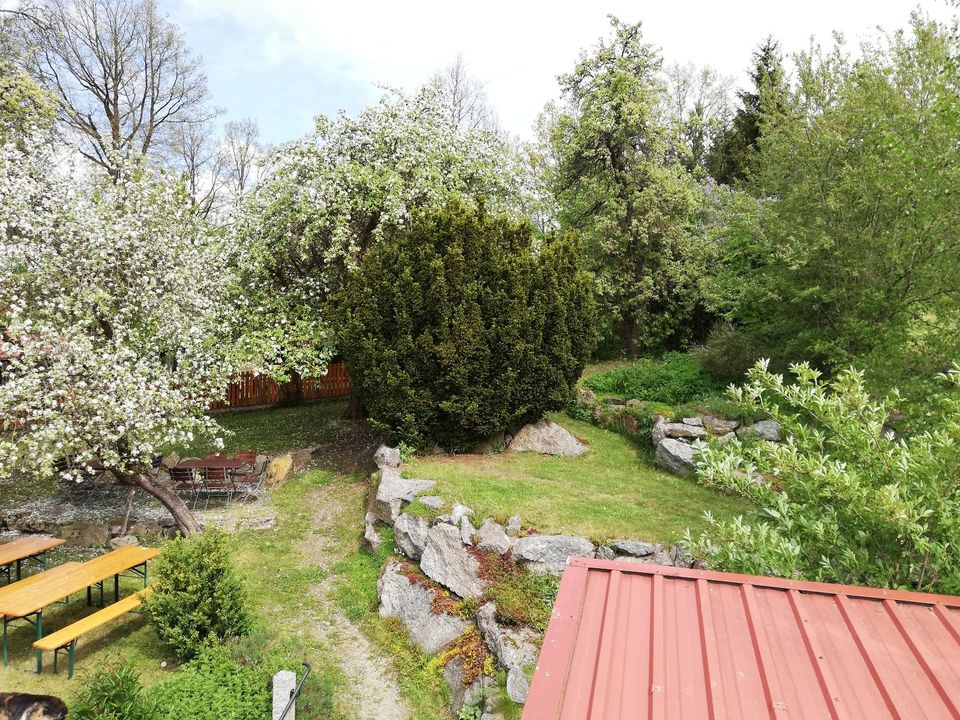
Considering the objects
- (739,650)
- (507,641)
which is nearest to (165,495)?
(507,641)

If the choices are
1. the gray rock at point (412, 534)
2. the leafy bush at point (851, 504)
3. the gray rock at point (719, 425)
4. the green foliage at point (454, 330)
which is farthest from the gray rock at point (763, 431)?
the leafy bush at point (851, 504)

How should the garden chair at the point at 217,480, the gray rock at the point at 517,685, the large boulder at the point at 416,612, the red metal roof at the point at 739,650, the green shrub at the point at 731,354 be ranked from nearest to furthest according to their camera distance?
the red metal roof at the point at 739,650 → the gray rock at the point at 517,685 → the large boulder at the point at 416,612 → the garden chair at the point at 217,480 → the green shrub at the point at 731,354

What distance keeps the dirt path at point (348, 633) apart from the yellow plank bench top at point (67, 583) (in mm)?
2955

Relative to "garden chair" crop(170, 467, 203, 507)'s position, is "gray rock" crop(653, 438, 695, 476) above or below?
above

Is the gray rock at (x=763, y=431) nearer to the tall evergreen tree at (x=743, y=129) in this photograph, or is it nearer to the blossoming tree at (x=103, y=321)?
the blossoming tree at (x=103, y=321)

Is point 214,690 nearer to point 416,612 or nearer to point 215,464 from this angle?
point 416,612

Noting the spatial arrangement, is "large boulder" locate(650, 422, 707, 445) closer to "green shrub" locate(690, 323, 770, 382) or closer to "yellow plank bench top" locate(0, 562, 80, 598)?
"green shrub" locate(690, 323, 770, 382)

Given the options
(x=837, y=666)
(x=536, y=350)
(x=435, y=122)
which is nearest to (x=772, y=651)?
(x=837, y=666)

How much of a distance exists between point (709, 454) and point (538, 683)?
3.13 m

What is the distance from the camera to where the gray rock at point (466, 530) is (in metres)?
9.91

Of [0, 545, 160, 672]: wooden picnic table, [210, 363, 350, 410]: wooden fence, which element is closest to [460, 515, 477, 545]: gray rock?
[0, 545, 160, 672]: wooden picnic table

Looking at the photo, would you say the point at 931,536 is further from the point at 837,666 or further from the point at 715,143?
the point at 715,143

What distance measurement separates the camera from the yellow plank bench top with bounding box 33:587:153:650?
758cm

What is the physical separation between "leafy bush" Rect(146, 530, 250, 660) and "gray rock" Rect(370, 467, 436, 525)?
3.30 meters
